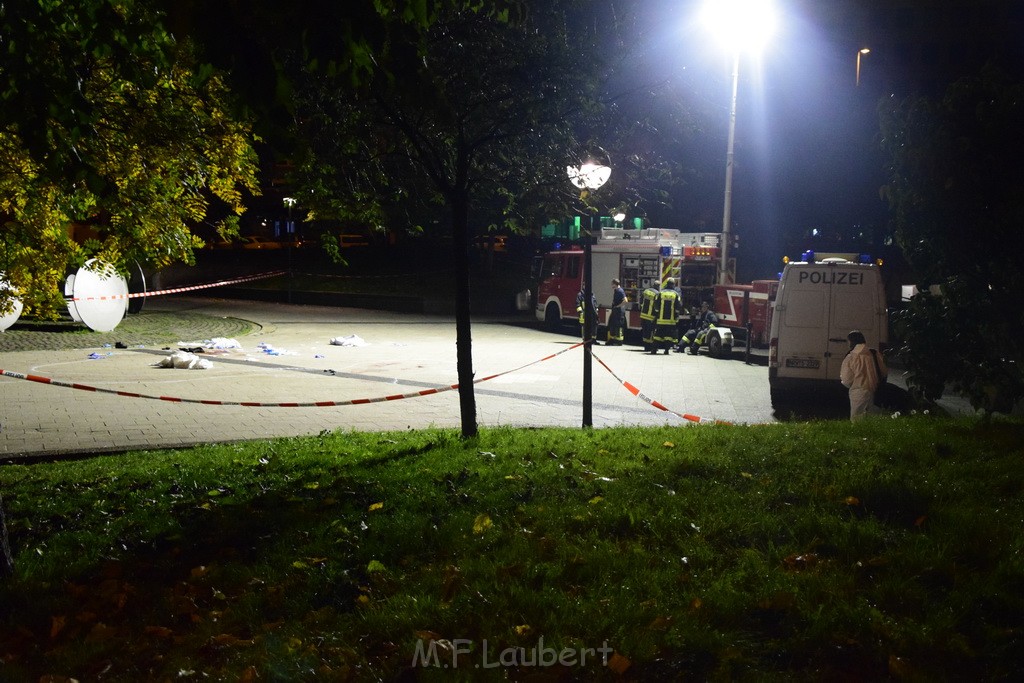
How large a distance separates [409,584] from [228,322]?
927 inches

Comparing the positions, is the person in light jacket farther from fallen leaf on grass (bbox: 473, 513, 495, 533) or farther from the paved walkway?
fallen leaf on grass (bbox: 473, 513, 495, 533)

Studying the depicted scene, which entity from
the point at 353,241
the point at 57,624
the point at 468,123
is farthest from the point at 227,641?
the point at 353,241

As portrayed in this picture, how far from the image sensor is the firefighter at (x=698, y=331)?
69.1 ft

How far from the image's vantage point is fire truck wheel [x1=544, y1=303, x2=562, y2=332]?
27750mm

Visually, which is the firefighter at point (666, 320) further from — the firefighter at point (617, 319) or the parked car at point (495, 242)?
the parked car at point (495, 242)

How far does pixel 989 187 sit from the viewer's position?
26.5 ft

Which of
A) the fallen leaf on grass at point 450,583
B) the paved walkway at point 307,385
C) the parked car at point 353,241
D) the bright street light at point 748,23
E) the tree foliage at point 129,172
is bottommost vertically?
the paved walkway at point 307,385

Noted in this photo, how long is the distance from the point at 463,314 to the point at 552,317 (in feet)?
64.3

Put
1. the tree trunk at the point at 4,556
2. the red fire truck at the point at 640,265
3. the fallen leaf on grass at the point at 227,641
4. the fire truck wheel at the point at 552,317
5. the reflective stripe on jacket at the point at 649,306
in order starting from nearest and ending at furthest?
the fallen leaf on grass at the point at 227,641
the tree trunk at the point at 4,556
the reflective stripe on jacket at the point at 649,306
the red fire truck at the point at 640,265
the fire truck wheel at the point at 552,317

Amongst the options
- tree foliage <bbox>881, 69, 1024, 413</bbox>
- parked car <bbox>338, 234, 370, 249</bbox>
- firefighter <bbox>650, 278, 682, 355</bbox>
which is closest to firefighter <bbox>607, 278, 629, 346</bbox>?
firefighter <bbox>650, 278, 682, 355</bbox>

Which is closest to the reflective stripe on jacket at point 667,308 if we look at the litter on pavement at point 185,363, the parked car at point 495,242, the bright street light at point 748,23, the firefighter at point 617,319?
the firefighter at point 617,319

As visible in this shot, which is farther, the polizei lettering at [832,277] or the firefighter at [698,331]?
the firefighter at [698,331]

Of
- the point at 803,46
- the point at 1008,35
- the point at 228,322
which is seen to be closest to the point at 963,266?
the point at 228,322

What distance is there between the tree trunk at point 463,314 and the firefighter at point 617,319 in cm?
1466
